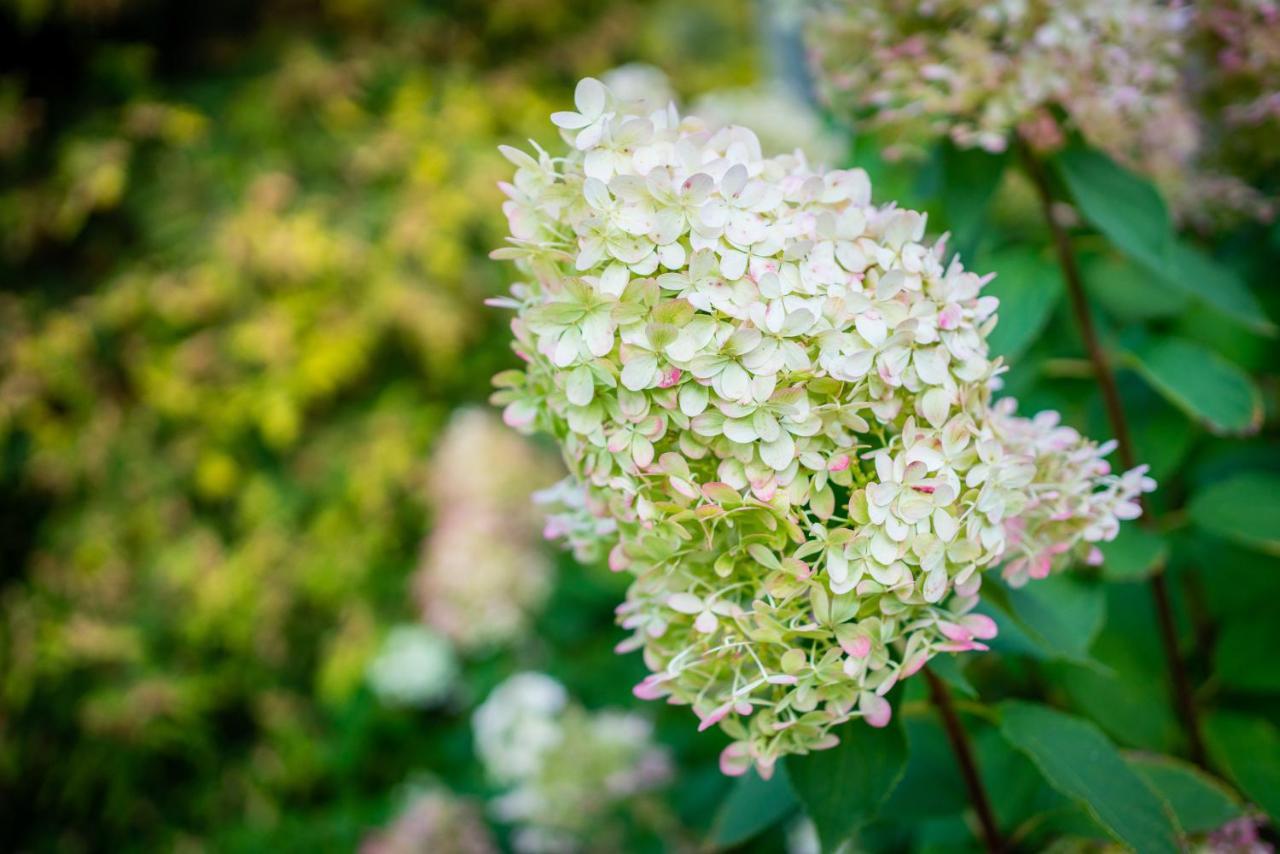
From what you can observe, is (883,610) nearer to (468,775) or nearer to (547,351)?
(547,351)

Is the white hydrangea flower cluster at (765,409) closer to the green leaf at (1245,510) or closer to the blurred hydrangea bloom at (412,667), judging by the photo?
the green leaf at (1245,510)

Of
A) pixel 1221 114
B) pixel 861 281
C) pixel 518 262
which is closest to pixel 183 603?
pixel 518 262

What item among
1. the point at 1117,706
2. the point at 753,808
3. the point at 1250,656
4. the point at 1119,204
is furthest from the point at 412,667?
the point at 1119,204

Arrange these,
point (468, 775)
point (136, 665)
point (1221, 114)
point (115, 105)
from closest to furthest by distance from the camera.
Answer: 1. point (1221, 114)
2. point (468, 775)
3. point (136, 665)
4. point (115, 105)

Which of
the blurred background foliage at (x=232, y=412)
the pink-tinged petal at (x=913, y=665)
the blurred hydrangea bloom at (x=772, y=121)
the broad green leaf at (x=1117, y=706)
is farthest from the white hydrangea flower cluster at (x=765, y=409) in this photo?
the blurred hydrangea bloom at (x=772, y=121)

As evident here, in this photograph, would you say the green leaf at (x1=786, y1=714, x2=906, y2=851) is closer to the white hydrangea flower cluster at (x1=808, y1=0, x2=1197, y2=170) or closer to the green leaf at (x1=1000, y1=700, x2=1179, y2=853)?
the green leaf at (x1=1000, y1=700, x2=1179, y2=853)

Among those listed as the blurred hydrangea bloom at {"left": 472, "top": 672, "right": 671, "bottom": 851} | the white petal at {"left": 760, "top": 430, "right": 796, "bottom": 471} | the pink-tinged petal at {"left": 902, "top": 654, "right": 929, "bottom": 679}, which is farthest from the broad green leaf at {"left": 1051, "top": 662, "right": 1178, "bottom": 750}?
the blurred hydrangea bloom at {"left": 472, "top": 672, "right": 671, "bottom": 851}
